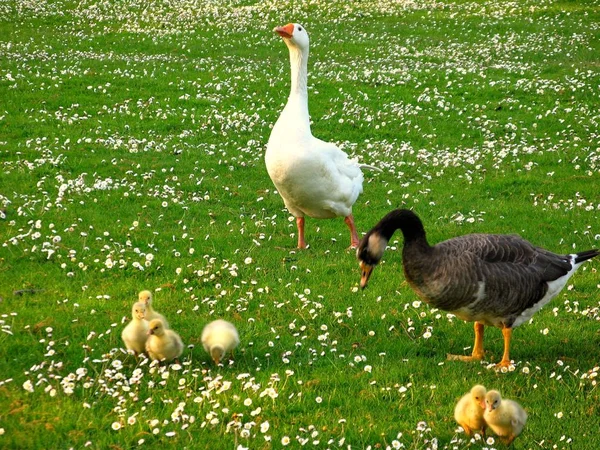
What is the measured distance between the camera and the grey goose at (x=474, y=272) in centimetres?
769

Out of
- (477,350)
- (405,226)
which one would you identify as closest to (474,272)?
(405,226)

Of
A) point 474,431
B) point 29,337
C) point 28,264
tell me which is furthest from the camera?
point 28,264

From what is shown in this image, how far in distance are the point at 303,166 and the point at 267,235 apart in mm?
1721

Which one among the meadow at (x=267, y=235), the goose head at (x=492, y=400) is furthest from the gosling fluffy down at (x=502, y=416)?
the meadow at (x=267, y=235)

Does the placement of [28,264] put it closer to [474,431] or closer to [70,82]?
[474,431]

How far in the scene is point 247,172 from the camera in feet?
53.6

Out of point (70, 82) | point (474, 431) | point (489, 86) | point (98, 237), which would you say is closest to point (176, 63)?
point (70, 82)

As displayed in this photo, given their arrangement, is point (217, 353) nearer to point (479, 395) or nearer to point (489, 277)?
point (479, 395)

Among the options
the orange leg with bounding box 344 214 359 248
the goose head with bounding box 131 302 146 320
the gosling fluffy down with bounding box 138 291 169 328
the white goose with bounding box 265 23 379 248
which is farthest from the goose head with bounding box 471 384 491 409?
the orange leg with bounding box 344 214 359 248

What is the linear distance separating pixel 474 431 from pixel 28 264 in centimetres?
701

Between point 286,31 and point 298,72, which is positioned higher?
point 286,31

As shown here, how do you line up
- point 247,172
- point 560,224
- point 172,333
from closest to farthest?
point 172,333
point 560,224
point 247,172

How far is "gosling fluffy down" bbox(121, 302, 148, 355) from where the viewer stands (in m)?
7.61

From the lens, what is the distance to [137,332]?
7.61 meters
